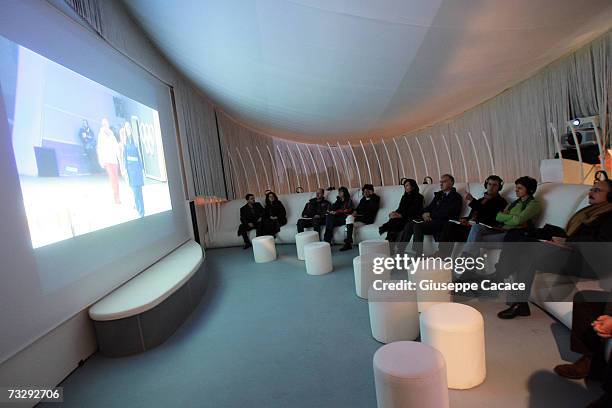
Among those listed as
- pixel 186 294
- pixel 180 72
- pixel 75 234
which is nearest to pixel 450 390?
pixel 186 294

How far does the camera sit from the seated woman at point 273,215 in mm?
6531

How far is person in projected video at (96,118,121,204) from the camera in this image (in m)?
3.43

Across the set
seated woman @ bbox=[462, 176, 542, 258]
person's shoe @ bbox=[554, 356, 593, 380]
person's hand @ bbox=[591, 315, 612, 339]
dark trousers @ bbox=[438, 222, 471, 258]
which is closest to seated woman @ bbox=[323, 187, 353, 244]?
dark trousers @ bbox=[438, 222, 471, 258]

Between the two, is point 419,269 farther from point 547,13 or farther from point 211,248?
point 211,248

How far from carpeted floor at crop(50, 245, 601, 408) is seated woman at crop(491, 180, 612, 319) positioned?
0.22 meters

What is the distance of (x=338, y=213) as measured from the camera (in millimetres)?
5918

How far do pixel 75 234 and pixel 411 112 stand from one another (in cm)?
563

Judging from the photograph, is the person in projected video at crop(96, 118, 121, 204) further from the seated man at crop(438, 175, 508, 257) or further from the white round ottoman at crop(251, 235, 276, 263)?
the seated man at crop(438, 175, 508, 257)

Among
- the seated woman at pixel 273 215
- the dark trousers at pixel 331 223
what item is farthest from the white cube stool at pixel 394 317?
the seated woman at pixel 273 215

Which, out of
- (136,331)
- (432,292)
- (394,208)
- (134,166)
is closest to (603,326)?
(432,292)

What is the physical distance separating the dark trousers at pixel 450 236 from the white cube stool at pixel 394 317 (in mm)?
1854

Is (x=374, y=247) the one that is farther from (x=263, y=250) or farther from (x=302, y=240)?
(x=263, y=250)

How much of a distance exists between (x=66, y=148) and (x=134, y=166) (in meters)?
1.32

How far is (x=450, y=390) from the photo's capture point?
6.39 feet
